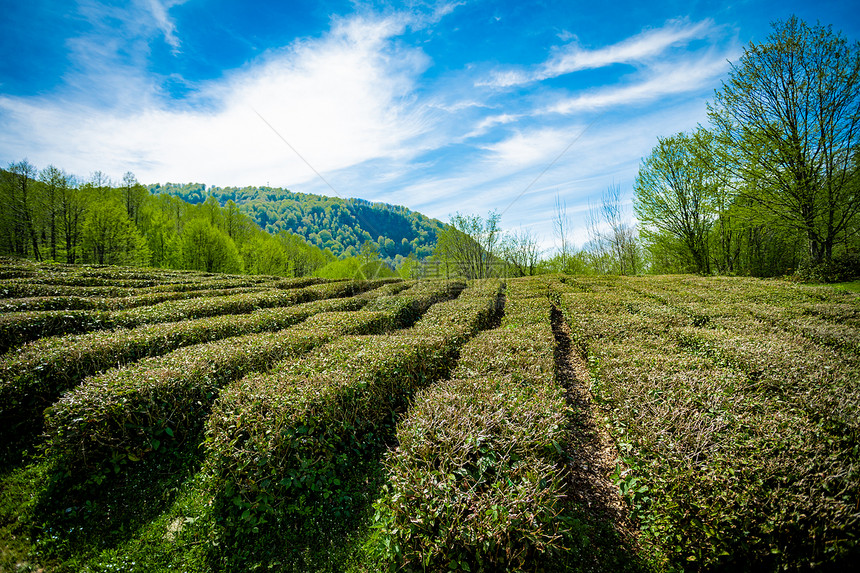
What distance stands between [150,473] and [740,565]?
704 centimetres

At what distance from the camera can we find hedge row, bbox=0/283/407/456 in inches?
190

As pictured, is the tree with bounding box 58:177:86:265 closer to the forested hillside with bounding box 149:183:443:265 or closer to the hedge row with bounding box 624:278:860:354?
the hedge row with bounding box 624:278:860:354

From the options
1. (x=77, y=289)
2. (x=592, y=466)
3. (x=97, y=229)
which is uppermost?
(x=97, y=229)

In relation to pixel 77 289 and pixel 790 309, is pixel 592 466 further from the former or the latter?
pixel 77 289

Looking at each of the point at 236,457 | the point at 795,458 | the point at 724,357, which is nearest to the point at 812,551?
the point at 795,458

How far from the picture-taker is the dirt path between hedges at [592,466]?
360cm

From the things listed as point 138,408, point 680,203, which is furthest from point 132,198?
point 680,203

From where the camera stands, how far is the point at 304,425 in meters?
3.95

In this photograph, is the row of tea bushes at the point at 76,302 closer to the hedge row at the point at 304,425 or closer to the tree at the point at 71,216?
the hedge row at the point at 304,425

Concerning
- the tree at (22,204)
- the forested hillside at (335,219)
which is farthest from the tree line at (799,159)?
the forested hillside at (335,219)

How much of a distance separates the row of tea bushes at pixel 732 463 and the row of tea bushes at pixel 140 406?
642cm

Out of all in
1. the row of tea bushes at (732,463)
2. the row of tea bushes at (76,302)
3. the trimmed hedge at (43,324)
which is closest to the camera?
the row of tea bushes at (732,463)

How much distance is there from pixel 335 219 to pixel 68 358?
14797cm

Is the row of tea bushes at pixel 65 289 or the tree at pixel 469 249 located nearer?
the row of tea bushes at pixel 65 289
